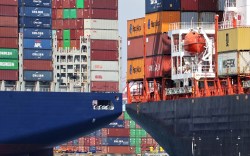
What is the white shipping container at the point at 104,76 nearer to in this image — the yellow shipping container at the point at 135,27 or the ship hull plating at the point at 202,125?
the yellow shipping container at the point at 135,27

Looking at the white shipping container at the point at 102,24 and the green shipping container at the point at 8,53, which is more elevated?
the white shipping container at the point at 102,24

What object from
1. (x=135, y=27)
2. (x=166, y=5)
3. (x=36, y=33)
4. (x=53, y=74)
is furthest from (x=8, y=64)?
(x=166, y=5)

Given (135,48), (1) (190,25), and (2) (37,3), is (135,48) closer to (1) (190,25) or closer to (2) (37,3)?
(1) (190,25)

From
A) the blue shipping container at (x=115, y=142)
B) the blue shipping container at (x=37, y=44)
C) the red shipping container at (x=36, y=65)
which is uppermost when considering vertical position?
the blue shipping container at (x=37, y=44)

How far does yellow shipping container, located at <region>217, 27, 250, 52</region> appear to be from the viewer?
6519 cm

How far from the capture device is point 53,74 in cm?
7925

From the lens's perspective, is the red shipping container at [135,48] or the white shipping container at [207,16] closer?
the white shipping container at [207,16]

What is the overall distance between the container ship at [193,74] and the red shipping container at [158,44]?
0.20 feet

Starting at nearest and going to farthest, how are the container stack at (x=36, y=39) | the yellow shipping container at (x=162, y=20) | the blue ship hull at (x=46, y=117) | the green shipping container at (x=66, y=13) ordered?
the yellow shipping container at (x=162, y=20) → the blue ship hull at (x=46, y=117) → the container stack at (x=36, y=39) → the green shipping container at (x=66, y=13)

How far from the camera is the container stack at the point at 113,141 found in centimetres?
12338

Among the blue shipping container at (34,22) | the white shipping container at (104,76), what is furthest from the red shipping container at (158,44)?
the blue shipping container at (34,22)

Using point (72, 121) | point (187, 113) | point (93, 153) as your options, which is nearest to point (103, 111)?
point (72, 121)

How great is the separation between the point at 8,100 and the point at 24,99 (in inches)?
41.5

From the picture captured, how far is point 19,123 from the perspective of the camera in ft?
250
